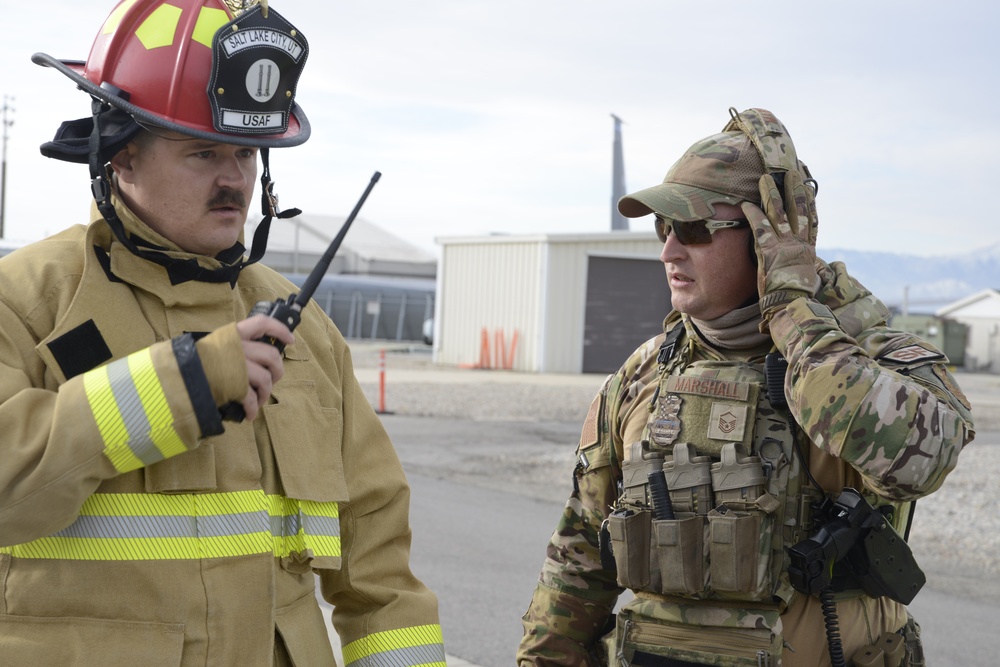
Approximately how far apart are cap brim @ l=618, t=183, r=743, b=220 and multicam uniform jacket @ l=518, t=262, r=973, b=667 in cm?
32

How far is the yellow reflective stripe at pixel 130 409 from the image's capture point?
5.94 feet

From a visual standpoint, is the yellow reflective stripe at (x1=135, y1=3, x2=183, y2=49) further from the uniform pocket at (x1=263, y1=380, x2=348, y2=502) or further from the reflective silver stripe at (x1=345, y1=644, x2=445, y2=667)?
the reflective silver stripe at (x1=345, y1=644, x2=445, y2=667)

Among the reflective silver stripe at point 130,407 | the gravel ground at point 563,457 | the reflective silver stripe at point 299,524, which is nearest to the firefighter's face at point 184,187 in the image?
→ the reflective silver stripe at point 130,407

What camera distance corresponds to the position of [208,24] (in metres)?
2.25

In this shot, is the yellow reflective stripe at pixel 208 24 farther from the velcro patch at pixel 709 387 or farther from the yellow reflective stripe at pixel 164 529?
the velcro patch at pixel 709 387

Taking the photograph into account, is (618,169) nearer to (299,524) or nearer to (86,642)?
(299,524)

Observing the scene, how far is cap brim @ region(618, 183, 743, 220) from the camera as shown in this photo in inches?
111

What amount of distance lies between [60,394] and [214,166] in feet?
2.07

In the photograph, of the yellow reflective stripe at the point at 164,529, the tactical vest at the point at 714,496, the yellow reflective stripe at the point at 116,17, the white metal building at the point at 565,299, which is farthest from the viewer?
the white metal building at the point at 565,299

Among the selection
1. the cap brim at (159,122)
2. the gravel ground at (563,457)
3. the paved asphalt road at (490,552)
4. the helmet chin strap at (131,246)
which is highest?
the cap brim at (159,122)

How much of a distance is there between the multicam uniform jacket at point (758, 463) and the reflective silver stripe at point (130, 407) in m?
1.34

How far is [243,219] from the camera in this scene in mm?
2309

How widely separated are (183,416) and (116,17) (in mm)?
964

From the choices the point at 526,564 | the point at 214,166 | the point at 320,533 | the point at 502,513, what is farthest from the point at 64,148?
the point at 502,513
